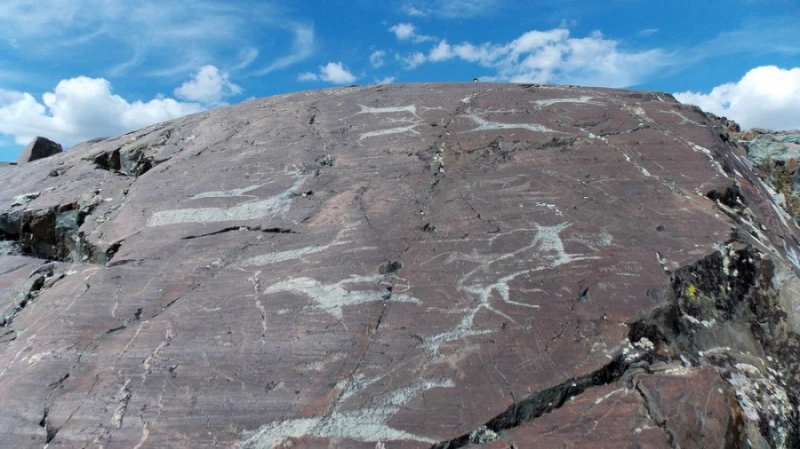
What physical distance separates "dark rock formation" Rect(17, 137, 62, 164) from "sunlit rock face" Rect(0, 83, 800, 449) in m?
3.15

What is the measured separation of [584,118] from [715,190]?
1256 mm

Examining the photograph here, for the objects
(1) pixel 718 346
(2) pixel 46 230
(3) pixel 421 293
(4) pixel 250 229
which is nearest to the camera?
(1) pixel 718 346

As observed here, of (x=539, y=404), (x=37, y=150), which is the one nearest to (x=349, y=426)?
(x=539, y=404)

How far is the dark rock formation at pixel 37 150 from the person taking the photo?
747 centimetres

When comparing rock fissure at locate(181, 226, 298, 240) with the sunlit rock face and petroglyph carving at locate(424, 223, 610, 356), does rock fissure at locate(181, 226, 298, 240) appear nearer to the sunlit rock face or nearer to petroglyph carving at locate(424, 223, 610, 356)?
the sunlit rock face

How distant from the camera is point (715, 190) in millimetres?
3746

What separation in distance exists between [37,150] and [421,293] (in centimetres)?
681

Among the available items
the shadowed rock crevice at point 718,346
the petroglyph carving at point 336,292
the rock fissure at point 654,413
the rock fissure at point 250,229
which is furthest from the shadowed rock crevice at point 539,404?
the rock fissure at point 250,229

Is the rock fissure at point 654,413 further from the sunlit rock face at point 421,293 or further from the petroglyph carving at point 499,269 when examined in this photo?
the petroglyph carving at point 499,269

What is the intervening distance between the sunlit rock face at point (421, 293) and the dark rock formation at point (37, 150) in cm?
315

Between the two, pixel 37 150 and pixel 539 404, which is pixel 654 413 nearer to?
pixel 539 404

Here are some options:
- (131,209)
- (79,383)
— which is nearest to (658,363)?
(79,383)

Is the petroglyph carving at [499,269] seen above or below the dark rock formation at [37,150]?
below

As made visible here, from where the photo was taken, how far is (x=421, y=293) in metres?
3.05
